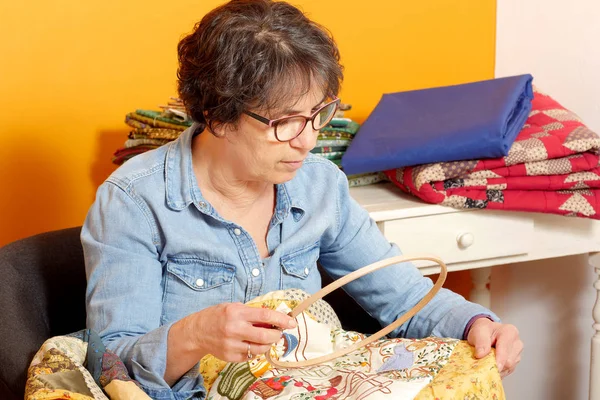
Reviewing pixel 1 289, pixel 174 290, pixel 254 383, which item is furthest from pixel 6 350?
pixel 254 383

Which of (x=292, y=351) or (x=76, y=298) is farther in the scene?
(x=76, y=298)

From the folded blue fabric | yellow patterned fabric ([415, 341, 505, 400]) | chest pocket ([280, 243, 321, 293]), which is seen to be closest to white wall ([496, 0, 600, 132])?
the folded blue fabric

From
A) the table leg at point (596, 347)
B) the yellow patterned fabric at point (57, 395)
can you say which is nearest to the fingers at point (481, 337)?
the yellow patterned fabric at point (57, 395)

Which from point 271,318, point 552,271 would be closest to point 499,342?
point 271,318

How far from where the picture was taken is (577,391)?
2223 millimetres

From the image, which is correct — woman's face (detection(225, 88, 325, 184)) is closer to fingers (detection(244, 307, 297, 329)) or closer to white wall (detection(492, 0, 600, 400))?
fingers (detection(244, 307, 297, 329))

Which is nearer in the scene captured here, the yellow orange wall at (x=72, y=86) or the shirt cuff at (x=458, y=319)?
the shirt cuff at (x=458, y=319)

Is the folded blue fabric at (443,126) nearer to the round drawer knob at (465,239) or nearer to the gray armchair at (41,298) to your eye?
the round drawer knob at (465,239)

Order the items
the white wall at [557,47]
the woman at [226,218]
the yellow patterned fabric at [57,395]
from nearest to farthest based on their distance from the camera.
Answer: the yellow patterned fabric at [57,395] < the woman at [226,218] < the white wall at [557,47]

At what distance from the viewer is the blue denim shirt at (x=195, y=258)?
1.25 meters

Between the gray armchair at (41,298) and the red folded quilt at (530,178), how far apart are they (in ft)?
1.02

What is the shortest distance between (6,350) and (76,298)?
26cm

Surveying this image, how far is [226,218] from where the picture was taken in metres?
1.37

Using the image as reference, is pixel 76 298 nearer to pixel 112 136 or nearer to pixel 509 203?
pixel 112 136
